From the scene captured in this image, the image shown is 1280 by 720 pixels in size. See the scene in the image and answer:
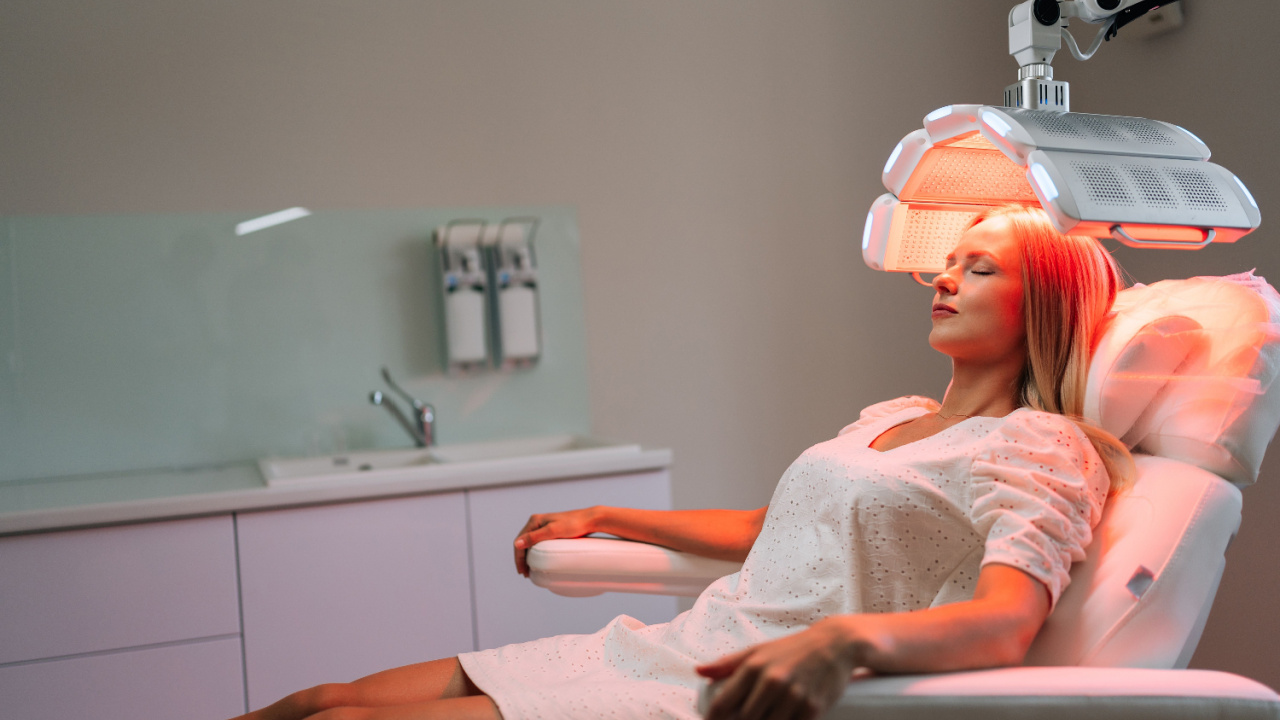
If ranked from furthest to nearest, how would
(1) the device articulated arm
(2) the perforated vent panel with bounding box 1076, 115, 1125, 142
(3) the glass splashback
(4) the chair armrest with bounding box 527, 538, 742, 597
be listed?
(3) the glass splashback → (4) the chair armrest with bounding box 527, 538, 742, 597 → (1) the device articulated arm → (2) the perforated vent panel with bounding box 1076, 115, 1125, 142

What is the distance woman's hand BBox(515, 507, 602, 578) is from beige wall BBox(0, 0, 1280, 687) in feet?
4.28

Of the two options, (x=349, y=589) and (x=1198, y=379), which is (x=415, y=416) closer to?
(x=349, y=589)

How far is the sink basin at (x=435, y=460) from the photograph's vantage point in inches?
84.4

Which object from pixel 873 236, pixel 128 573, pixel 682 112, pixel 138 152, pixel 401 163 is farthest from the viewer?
pixel 682 112

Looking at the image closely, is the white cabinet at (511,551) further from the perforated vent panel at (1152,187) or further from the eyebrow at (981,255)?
Answer: the perforated vent panel at (1152,187)

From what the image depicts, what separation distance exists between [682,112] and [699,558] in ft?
5.79

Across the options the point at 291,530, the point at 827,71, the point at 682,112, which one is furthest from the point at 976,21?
the point at 291,530

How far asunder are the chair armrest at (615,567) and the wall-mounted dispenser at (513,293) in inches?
48.5

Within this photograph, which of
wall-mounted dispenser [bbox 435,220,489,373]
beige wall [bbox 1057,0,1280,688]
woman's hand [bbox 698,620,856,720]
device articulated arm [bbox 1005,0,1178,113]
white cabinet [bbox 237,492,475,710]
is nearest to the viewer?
woman's hand [bbox 698,620,856,720]

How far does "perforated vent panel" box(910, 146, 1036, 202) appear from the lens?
135cm

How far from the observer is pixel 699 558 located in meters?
1.49

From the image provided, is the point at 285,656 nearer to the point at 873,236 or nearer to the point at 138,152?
the point at 138,152

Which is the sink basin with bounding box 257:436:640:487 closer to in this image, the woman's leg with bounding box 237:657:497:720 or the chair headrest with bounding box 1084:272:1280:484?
the woman's leg with bounding box 237:657:497:720

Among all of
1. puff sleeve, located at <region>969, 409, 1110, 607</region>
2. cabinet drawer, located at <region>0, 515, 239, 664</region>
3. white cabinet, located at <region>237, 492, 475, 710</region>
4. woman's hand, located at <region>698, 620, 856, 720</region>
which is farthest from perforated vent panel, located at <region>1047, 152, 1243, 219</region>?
cabinet drawer, located at <region>0, 515, 239, 664</region>
